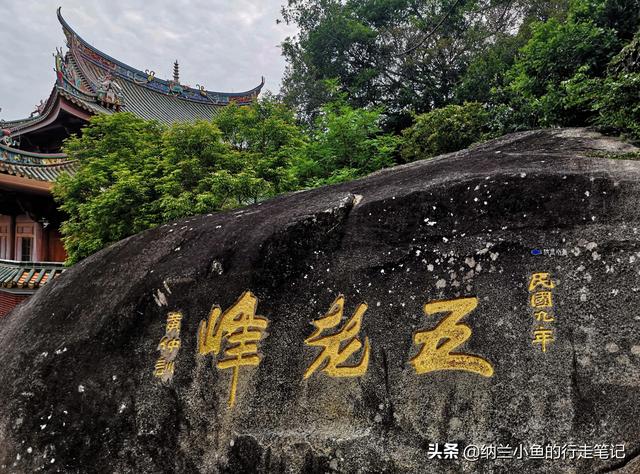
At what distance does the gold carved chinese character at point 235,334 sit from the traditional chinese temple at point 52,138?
7285mm

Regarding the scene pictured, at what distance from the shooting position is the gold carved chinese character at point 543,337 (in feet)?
Result: 8.13

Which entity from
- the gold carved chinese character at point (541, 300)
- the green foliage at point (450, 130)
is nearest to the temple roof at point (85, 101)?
the green foliage at point (450, 130)

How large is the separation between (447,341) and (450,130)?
7.18 meters

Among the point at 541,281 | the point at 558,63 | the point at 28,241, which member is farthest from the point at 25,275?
the point at 558,63

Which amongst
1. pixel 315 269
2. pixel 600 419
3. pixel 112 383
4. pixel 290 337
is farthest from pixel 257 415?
pixel 600 419

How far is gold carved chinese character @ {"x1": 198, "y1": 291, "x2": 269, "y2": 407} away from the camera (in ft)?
10.5

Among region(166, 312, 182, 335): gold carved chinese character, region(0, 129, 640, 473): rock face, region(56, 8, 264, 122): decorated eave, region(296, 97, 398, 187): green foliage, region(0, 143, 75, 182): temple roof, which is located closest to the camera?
region(0, 129, 640, 473): rock face

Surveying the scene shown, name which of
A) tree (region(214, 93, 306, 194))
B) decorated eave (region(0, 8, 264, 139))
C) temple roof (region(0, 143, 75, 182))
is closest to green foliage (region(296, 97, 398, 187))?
tree (region(214, 93, 306, 194))

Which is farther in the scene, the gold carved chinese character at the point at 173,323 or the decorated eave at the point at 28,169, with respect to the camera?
the decorated eave at the point at 28,169

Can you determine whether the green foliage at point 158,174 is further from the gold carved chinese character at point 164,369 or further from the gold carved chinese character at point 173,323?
the gold carved chinese character at point 164,369

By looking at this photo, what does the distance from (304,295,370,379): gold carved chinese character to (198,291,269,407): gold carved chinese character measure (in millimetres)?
445

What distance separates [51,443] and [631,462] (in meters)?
4.04

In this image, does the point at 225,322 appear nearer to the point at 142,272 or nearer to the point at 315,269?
the point at 315,269

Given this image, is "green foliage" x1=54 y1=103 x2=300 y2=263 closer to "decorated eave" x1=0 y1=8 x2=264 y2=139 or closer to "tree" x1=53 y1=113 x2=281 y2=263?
"tree" x1=53 y1=113 x2=281 y2=263
